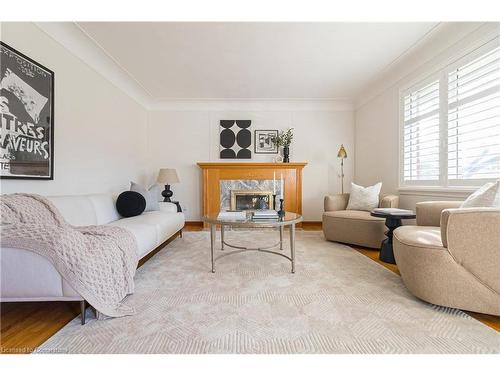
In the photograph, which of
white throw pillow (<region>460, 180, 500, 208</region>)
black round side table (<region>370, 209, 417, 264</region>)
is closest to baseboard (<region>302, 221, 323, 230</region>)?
black round side table (<region>370, 209, 417, 264</region>)

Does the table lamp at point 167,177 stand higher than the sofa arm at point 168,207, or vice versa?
the table lamp at point 167,177

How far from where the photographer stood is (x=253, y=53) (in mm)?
2996

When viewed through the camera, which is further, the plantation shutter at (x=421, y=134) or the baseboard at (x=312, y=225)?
the baseboard at (x=312, y=225)

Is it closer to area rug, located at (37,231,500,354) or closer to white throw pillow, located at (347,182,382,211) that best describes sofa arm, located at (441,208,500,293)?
area rug, located at (37,231,500,354)

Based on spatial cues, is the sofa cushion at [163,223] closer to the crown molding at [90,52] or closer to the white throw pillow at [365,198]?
the crown molding at [90,52]

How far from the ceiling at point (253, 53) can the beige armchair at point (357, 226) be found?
1.94 meters

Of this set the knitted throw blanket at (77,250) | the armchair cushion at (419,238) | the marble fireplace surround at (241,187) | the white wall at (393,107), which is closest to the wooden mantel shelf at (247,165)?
the marble fireplace surround at (241,187)

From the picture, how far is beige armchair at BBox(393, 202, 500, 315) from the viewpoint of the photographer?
4.83ft

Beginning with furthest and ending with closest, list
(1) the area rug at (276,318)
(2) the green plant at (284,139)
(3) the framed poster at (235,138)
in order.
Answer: (3) the framed poster at (235,138) → (2) the green plant at (284,139) → (1) the area rug at (276,318)

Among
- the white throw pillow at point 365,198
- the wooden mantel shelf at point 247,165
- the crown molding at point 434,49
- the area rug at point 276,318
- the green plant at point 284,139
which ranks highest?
the crown molding at point 434,49

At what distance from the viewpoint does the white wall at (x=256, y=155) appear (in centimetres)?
485

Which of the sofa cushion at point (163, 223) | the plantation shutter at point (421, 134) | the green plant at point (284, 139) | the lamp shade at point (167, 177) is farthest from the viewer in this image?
the green plant at point (284, 139)

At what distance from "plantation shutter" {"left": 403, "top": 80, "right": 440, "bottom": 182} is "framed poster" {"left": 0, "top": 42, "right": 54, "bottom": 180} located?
4244 millimetres
